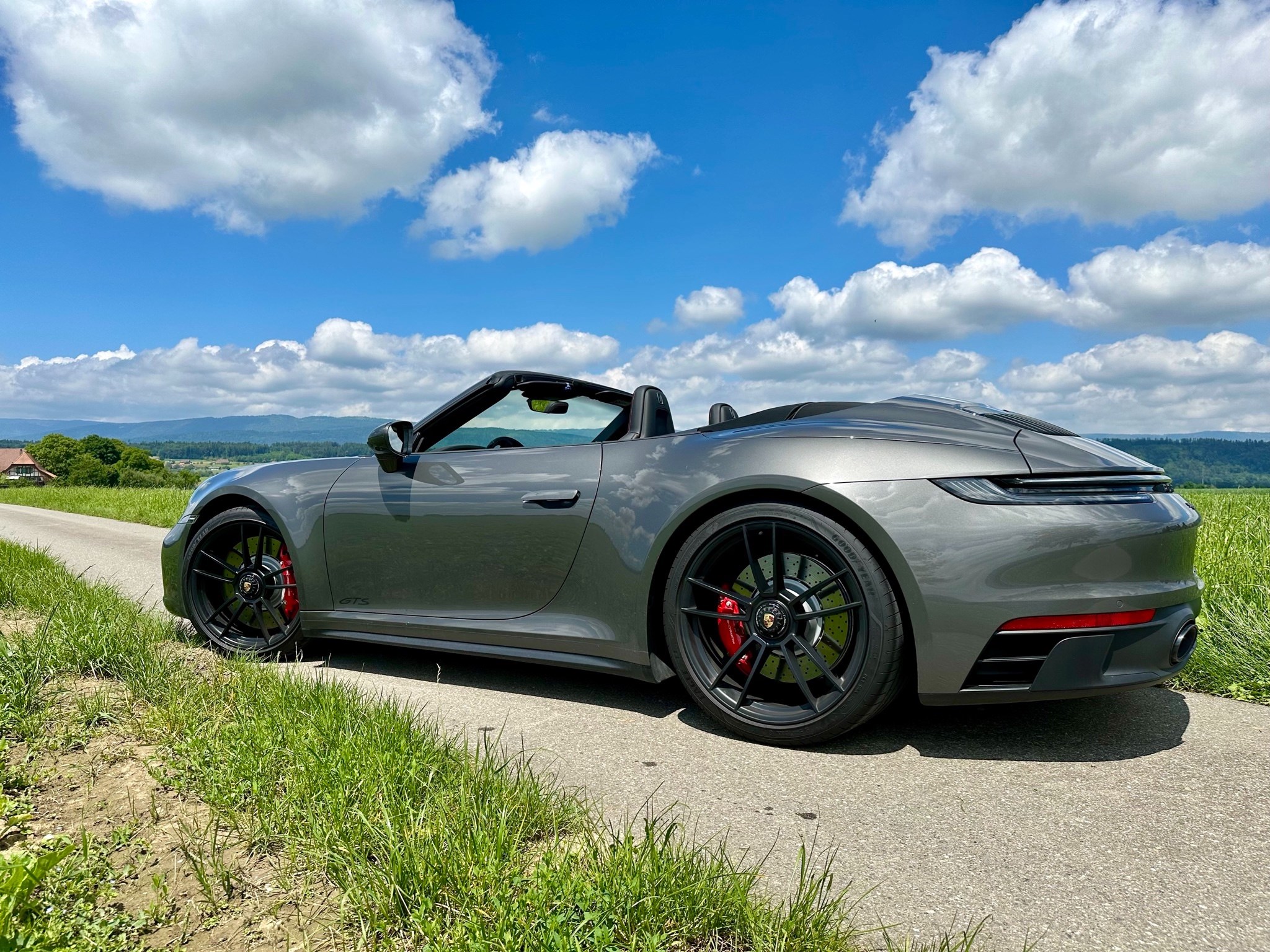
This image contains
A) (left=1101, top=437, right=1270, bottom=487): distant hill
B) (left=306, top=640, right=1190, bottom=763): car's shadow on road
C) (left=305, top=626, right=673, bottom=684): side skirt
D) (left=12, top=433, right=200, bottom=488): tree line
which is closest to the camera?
(left=306, top=640, right=1190, bottom=763): car's shadow on road

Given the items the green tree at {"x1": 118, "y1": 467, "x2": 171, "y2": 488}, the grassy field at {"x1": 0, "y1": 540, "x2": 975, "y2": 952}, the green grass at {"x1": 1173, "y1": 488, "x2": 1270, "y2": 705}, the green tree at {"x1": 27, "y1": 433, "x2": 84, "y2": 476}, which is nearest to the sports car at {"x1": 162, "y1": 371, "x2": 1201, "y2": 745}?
the grassy field at {"x1": 0, "y1": 540, "x2": 975, "y2": 952}

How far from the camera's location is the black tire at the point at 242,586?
3.79m

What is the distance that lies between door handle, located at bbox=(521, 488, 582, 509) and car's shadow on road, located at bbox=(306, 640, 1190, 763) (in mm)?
790

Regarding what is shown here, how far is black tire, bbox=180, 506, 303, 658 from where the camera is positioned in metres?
3.79

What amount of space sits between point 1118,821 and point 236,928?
6.66 ft

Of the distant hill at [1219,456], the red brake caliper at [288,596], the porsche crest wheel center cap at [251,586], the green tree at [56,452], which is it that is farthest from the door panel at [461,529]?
the green tree at [56,452]

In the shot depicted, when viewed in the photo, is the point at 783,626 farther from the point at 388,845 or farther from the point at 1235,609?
the point at 1235,609

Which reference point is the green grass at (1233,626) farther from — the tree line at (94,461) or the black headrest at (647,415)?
the tree line at (94,461)

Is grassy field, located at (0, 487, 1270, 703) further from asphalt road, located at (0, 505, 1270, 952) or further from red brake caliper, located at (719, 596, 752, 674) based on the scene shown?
red brake caliper, located at (719, 596, 752, 674)

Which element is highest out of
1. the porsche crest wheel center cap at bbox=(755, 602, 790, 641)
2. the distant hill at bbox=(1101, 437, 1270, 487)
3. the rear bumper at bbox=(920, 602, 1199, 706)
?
the porsche crest wheel center cap at bbox=(755, 602, 790, 641)

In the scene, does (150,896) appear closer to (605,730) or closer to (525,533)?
(605,730)

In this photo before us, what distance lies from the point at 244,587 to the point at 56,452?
310 feet

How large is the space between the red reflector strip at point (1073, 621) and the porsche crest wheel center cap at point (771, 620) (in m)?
0.62

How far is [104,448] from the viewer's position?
79250 mm
